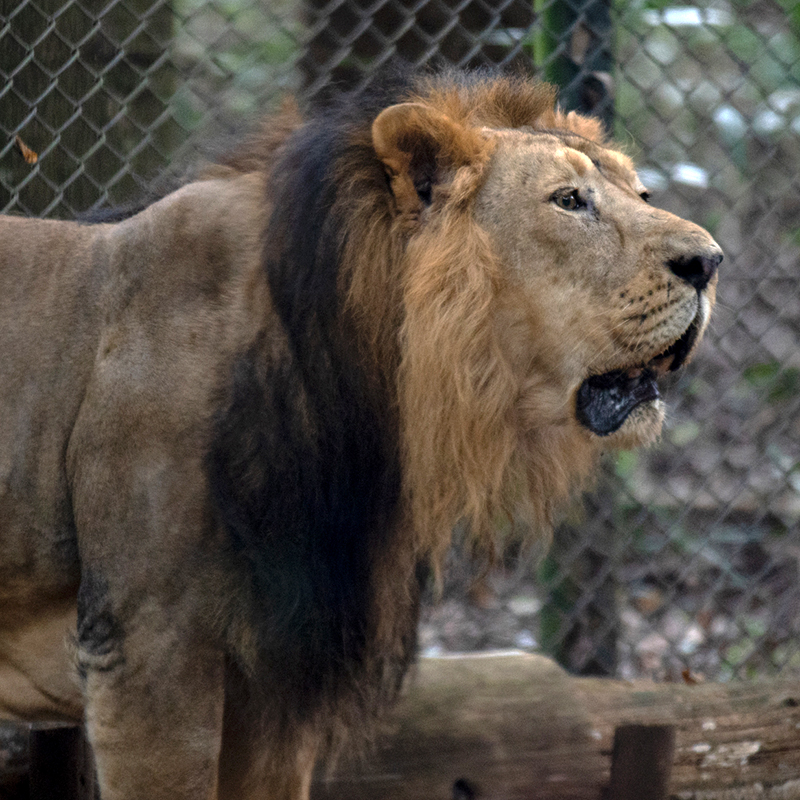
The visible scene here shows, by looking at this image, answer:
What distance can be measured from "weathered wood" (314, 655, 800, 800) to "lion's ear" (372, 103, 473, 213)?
1.27 meters

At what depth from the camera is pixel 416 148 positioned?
1754 millimetres

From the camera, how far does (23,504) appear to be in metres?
1.79

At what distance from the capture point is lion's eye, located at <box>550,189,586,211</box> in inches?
68.9

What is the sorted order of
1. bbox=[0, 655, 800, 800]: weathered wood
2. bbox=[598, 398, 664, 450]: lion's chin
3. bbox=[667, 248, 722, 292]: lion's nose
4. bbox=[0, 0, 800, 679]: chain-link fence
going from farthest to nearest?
bbox=[0, 0, 800, 679]: chain-link fence < bbox=[0, 655, 800, 800]: weathered wood < bbox=[598, 398, 664, 450]: lion's chin < bbox=[667, 248, 722, 292]: lion's nose

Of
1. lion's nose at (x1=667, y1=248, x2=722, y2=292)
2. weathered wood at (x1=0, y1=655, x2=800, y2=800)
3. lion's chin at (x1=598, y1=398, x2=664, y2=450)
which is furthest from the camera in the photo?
weathered wood at (x1=0, y1=655, x2=800, y2=800)

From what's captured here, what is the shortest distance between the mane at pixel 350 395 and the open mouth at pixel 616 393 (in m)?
0.13

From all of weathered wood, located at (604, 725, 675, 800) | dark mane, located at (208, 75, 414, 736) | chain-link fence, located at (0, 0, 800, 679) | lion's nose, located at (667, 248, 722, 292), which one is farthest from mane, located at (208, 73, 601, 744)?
weathered wood, located at (604, 725, 675, 800)

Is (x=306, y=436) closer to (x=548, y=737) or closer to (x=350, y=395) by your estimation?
(x=350, y=395)

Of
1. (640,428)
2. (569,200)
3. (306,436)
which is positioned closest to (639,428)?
(640,428)

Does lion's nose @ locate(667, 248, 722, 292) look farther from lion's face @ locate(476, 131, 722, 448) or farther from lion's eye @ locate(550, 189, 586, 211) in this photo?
lion's eye @ locate(550, 189, 586, 211)

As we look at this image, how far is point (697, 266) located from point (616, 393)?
10.1 inches

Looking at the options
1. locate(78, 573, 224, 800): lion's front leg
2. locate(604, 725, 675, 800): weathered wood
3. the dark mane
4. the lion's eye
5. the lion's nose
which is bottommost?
locate(604, 725, 675, 800): weathered wood

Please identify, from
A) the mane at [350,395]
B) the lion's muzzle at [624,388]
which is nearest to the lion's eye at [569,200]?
the mane at [350,395]

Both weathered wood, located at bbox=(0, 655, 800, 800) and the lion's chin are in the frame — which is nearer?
the lion's chin
